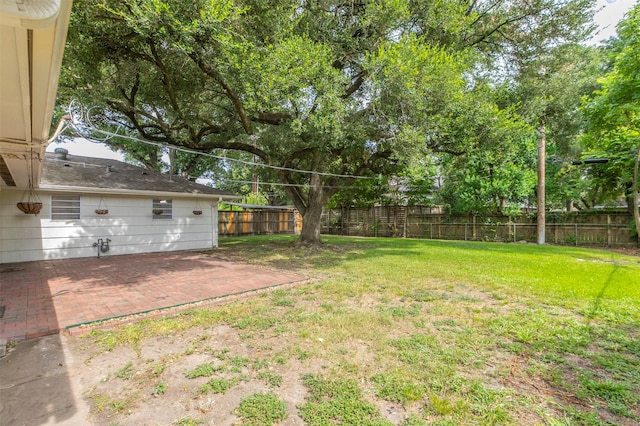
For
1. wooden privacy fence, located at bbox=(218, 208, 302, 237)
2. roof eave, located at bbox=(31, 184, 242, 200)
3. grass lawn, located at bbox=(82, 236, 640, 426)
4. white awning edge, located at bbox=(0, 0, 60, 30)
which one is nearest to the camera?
white awning edge, located at bbox=(0, 0, 60, 30)

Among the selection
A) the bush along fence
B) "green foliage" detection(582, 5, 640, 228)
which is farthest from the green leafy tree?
the bush along fence

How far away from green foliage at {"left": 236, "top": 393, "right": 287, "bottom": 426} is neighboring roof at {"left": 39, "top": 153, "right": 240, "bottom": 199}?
9.69 meters

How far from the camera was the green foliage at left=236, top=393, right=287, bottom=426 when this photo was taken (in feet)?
6.79

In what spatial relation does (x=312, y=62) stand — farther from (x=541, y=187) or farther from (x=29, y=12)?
(x=541, y=187)

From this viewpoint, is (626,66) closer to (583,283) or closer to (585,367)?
(583,283)

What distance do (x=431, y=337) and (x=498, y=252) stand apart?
840 cm

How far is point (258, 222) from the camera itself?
63.6ft

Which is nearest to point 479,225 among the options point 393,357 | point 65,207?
point 393,357

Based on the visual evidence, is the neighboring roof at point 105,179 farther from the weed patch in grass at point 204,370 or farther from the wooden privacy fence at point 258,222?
the weed patch in grass at point 204,370

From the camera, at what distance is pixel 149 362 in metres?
2.89

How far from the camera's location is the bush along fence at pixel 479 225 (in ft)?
39.5

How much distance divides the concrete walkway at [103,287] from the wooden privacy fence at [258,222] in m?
8.98

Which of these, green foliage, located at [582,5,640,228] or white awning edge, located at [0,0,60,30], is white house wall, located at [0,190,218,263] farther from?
green foliage, located at [582,5,640,228]

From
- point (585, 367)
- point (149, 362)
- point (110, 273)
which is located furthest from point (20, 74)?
point (110, 273)
